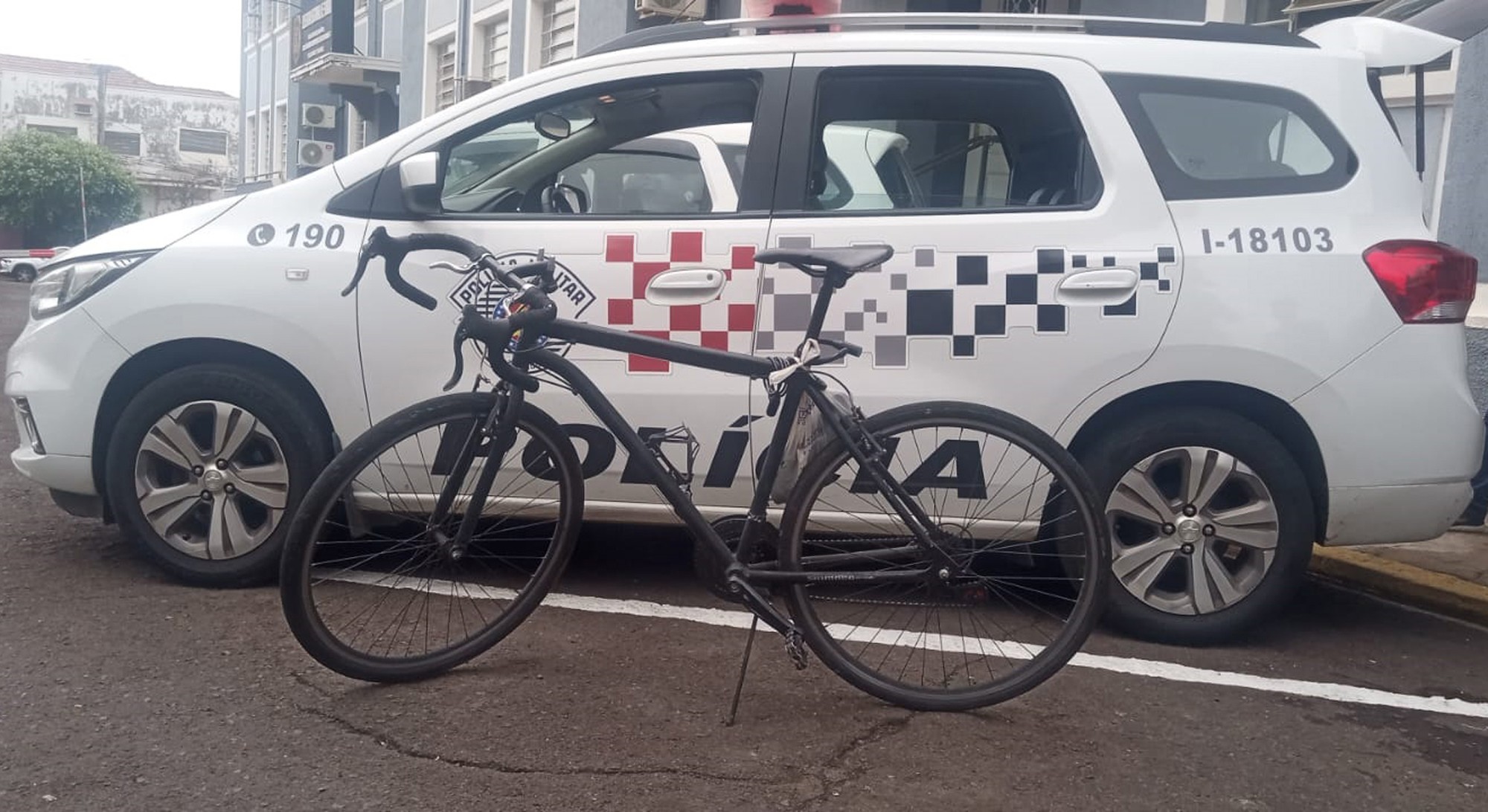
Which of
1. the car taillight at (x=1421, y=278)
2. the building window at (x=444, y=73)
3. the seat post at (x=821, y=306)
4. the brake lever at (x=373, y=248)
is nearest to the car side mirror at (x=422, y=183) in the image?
the brake lever at (x=373, y=248)

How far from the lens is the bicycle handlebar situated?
306 centimetres

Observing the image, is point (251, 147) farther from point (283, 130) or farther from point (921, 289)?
point (921, 289)

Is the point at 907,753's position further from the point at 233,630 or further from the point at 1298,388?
the point at 233,630

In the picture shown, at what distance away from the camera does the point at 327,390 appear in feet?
13.0

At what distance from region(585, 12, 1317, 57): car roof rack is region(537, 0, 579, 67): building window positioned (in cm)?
1123

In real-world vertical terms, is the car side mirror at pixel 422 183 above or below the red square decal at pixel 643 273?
above

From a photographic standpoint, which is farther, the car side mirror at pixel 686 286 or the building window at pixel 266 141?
the building window at pixel 266 141

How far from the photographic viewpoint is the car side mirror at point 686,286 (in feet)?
12.5

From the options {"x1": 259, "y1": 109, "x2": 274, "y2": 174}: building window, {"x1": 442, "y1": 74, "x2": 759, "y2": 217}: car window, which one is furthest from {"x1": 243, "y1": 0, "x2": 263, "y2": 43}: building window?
{"x1": 442, "y1": 74, "x2": 759, "y2": 217}: car window

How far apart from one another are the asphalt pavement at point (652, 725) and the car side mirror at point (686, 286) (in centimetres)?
98

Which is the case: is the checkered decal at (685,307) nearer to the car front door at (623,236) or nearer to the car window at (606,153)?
the car front door at (623,236)

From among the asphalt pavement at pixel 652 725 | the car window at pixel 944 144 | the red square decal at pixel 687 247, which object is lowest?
the asphalt pavement at pixel 652 725

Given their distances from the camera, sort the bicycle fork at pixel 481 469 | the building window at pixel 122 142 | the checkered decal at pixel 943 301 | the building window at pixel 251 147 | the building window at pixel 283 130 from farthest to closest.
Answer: the building window at pixel 122 142, the building window at pixel 251 147, the building window at pixel 283 130, the checkered decal at pixel 943 301, the bicycle fork at pixel 481 469

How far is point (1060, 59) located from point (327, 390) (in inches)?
99.3
